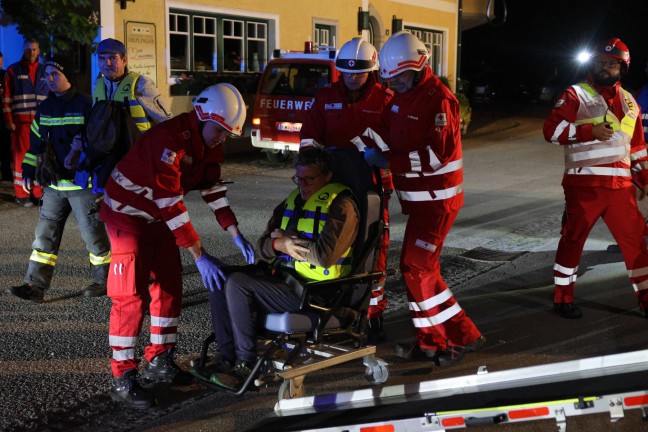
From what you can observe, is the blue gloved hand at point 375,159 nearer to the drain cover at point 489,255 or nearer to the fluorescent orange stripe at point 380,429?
the fluorescent orange stripe at point 380,429

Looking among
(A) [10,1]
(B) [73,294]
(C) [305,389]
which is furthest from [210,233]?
(A) [10,1]

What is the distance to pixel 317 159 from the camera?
500cm

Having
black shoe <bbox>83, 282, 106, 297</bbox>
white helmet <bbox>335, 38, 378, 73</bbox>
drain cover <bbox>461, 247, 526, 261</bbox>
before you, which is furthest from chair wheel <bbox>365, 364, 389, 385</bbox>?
drain cover <bbox>461, 247, 526, 261</bbox>

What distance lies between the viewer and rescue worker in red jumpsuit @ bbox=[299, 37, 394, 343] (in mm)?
5977

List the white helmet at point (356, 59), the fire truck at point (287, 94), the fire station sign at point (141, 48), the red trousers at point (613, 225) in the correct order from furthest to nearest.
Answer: the fire station sign at point (141, 48), the fire truck at point (287, 94), the red trousers at point (613, 225), the white helmet at point (356, 59)

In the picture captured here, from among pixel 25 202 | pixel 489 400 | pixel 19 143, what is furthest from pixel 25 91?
pixel 489 400

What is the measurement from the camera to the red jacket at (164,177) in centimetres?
477

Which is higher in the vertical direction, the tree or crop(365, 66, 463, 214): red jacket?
the tree

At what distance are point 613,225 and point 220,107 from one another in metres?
3.17

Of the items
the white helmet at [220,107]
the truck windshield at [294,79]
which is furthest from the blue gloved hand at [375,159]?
the truck windshield at [294,79]

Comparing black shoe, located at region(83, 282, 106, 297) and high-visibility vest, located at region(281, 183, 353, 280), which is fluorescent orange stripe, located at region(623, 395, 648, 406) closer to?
high-visibility vest, located at region(281, 183, 353, 280)

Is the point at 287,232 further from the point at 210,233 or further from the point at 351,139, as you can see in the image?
the point at 210,233

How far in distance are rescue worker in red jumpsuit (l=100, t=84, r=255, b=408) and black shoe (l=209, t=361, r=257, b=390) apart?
46 cm

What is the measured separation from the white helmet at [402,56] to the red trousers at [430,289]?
0.91 metres
